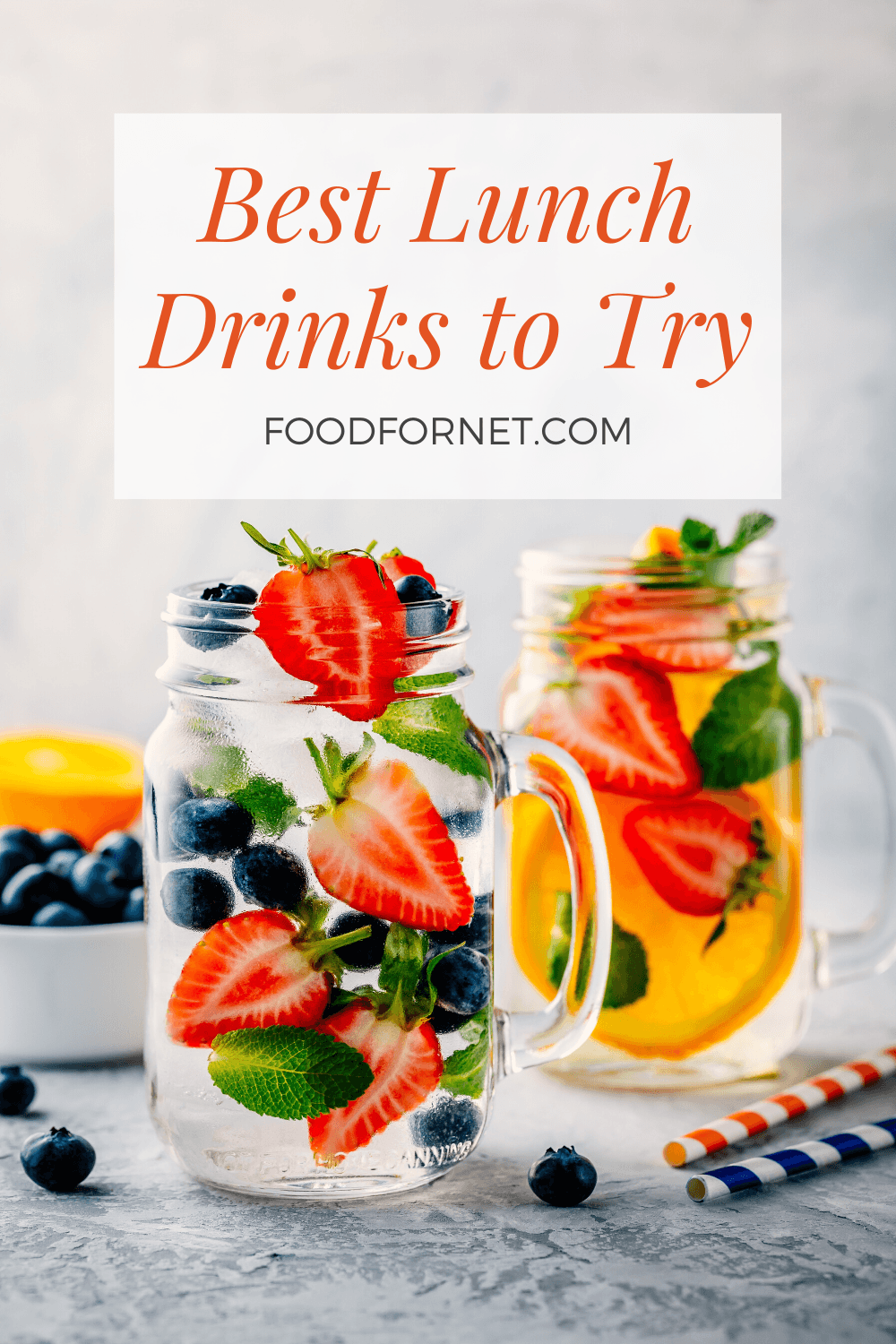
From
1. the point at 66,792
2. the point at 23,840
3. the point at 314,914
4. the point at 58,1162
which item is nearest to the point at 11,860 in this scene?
the point at 23,840

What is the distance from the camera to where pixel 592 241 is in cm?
155

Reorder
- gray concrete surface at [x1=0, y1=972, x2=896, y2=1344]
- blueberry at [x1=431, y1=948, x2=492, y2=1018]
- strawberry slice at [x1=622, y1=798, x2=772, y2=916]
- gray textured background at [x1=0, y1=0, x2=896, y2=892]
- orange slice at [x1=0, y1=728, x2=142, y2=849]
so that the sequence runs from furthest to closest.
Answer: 1. gray textured background at [x1=0, y1=0, x2=896, y2=892]
2. orange slice at [x1=0, y1=728, x2=142, y2=849]
3. strawberry slice at [x1=622, y1=798, x2=772, y2=916]
4. blueberry at [x1=431, y1=948, x2=492, y2=1018]
5. gray concrete surface at [x1=0, y1=972, x2=896, y2=1344]

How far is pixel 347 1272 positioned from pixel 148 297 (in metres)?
0.92

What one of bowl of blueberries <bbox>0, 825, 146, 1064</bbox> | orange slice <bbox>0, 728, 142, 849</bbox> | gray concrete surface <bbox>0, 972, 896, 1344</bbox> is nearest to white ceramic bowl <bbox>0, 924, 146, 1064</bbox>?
bowl of blueberries <bbox>0, 825, 146, 1064</bbox>

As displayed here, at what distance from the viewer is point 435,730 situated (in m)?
0.78

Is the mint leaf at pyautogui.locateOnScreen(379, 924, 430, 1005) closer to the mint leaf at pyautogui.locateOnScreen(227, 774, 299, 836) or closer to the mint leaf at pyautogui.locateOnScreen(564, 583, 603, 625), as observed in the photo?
the mint leaf at pyautogui.locateOnScreen(227, 774, 299, 836)

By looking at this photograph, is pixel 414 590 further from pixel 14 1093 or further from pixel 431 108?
pixel 431 108

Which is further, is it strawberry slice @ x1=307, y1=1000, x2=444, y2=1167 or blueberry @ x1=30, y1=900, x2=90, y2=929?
blueberry @ x1=30, y1=900, x2=90, y2=929

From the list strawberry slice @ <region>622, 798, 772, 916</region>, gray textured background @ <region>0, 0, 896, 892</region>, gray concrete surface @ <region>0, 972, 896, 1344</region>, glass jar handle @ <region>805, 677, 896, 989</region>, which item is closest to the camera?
gray concrete surface @ <region>0, 972, 896, 1344</region>

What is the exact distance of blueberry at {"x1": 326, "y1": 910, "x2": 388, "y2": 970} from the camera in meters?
0.73

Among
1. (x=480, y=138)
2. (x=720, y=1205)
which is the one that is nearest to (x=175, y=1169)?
(x=720, y=1205)

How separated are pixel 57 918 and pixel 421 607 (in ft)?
1.39

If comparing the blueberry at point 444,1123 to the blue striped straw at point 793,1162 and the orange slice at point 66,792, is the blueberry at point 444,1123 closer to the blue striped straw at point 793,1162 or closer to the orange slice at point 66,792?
the blue striped straw at point 793,1162

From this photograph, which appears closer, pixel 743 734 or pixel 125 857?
pixel 743 734
